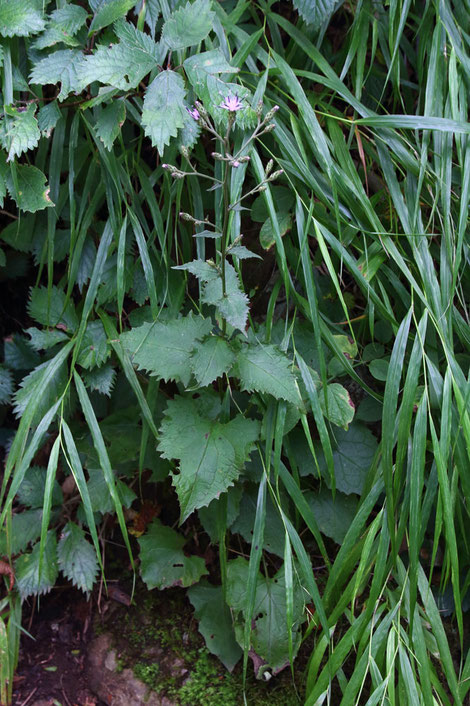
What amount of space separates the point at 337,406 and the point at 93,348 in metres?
0.51

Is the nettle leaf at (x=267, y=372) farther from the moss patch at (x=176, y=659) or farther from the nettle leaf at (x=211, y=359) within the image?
the moss patch at (x=176, y=659)

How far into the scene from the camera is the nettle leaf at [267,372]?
105 cm

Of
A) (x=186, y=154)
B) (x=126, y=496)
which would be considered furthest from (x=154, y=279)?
(x=126, y=496)

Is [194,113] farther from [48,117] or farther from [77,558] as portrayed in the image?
[77,558]

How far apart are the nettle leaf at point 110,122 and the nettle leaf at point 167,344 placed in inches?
13.3

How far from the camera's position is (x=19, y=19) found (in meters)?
1.07

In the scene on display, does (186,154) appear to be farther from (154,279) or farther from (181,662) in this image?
(181,662)

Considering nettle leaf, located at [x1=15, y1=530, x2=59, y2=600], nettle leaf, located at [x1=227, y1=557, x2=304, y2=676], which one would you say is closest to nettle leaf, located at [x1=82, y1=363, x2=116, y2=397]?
nettle leaf, located at [x1=15, y1=530, x2=59, y2=600]

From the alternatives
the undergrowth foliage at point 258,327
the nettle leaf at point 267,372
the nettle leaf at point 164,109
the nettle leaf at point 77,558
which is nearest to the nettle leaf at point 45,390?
the undergrowth foliage at point 258,327

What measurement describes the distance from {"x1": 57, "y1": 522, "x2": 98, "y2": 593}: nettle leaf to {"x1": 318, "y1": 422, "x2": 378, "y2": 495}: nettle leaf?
0.55 meters

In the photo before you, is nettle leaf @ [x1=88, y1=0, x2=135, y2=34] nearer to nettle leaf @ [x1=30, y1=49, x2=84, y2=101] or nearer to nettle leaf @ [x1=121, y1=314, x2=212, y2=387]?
nettle leaf @ [x1=30, y1=49, x2=84, y2=101]

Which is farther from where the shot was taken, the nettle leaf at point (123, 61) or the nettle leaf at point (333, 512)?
the nettle leaf at point (333, 512)

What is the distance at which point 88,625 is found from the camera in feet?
4.76

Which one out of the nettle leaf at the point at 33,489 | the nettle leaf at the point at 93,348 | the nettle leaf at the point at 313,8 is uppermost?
the nettle leaf at the point at 313,8
